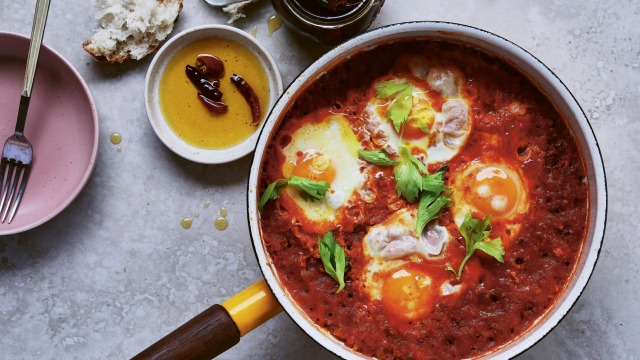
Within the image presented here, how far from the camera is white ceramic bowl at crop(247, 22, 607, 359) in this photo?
276 cm

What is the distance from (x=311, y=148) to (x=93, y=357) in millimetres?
1489

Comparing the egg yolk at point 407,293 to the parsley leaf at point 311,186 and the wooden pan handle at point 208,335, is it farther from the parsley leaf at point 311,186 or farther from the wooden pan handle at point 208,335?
the wooden pan handle at point 208,335

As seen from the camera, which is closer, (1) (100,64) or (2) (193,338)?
(2) (193,338)

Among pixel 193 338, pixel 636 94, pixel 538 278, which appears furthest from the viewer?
pixel 636 94

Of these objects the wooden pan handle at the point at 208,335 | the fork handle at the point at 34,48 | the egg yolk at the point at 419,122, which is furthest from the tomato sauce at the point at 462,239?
the fork handle at the point at 34,48

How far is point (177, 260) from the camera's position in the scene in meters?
3.33

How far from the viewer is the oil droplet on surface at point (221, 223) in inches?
130

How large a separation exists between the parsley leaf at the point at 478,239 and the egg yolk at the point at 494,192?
66 millimetres

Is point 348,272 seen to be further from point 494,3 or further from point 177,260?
point 494,3

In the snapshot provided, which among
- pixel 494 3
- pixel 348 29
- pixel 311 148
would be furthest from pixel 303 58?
pixel 494 3

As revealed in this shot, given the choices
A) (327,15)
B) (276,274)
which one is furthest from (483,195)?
(327,15)

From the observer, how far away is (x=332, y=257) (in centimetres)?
287

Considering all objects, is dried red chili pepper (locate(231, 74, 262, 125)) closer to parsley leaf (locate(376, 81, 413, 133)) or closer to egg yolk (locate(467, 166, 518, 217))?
parsley leaf (locate(376, 81, 413, 133))

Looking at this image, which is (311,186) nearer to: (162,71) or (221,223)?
(221,223)
